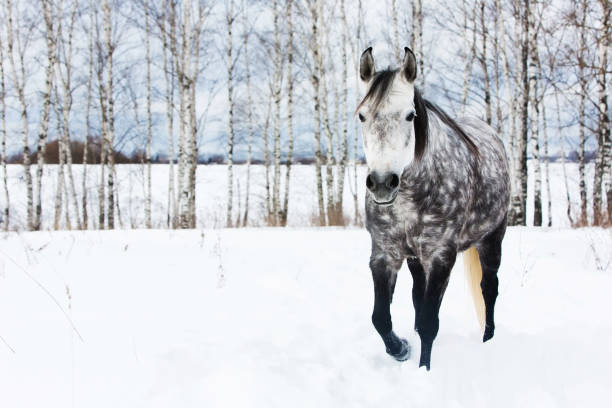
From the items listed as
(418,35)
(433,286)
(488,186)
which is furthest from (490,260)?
(418,35)

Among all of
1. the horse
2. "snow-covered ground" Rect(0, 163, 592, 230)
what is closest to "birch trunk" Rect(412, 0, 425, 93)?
"snow-covered ground" Rect(0, 163, 592, 230)

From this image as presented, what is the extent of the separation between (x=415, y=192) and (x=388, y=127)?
1.49 ft

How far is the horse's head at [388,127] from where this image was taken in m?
1.62

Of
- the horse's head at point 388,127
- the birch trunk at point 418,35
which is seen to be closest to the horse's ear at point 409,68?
the horse's head at point 388,127

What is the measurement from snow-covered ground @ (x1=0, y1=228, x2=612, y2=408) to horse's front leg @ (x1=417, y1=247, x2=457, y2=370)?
0.82 ft

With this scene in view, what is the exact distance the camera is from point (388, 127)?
169cm

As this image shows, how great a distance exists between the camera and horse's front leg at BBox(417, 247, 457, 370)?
205cm

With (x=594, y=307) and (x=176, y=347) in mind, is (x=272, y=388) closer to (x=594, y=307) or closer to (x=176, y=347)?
(x=176, y=347)

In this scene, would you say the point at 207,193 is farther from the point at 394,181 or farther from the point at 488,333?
the point at 394,181

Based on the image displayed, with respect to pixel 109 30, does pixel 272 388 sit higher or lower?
lower

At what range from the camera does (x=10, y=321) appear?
2285 mm

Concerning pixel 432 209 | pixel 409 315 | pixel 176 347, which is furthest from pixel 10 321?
pixel 409 315

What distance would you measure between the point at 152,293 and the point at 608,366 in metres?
3.30

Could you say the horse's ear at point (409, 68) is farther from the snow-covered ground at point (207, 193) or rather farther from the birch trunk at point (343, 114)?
the snow-covered ground at point (207, 193)
